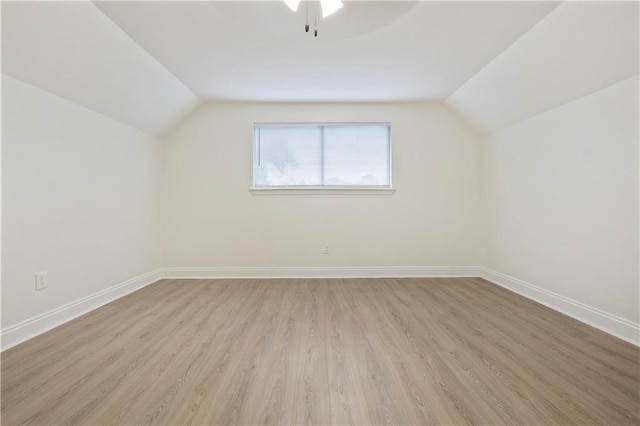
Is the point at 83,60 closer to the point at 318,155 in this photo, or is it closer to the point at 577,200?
the point at 318,155

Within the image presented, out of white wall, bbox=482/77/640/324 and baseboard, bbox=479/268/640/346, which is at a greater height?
white wall, bbox=482/77/640/324

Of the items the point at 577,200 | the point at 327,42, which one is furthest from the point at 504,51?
the point at 327,42

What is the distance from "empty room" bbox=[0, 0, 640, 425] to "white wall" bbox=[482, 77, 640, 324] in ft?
0.07

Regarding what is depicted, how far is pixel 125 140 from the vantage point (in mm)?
3053

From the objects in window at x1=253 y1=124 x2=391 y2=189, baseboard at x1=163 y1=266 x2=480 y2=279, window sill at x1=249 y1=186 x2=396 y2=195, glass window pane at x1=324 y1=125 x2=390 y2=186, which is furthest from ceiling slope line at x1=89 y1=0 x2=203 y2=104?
baseboard at x1=163 y1=266 x2=480 y2=279

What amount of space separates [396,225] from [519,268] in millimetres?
1439

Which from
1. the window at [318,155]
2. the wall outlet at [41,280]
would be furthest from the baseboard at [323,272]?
the wall outlet at [41,280]

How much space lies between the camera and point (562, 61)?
86.0 inches

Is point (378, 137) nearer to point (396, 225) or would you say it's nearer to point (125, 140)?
point (396, 225)

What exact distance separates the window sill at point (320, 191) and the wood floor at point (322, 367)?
156cm

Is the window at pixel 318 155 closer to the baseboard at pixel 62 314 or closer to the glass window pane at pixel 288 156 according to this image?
the glass window pane at pixel 288 156

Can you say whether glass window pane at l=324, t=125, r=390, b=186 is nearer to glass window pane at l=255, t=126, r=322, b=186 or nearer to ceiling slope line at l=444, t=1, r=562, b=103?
glass window pane at l=255, t=126, r=322, b=186

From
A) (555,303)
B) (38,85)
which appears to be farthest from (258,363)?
(555,303)

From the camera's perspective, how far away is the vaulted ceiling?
1.86 meters
